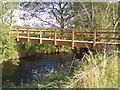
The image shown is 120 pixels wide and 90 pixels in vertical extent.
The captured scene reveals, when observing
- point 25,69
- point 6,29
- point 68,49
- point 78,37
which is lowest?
point 25,69

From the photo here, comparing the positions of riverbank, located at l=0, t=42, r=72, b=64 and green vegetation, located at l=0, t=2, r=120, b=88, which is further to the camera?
riverbank, located at l=0, t=42, r=72, b=64

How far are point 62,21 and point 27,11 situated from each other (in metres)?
4.61

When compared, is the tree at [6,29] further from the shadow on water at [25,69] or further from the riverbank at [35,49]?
the riverbank at [35,49]

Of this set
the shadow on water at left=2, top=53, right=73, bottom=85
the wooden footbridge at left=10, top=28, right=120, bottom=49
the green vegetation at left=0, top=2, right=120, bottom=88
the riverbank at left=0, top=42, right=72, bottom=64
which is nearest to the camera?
the green vegetation at left=0, top=2, right=120, bottom=88

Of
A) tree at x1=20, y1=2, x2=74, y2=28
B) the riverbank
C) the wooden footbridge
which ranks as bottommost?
the riverbank

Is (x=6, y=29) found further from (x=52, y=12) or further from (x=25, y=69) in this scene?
(x=52, y=12)

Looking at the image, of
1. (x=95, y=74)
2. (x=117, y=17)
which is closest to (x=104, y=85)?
(x=95, y=74)

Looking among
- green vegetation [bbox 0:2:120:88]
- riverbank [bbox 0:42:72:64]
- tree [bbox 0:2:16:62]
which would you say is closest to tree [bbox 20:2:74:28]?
green vegetation [bbox 0:2:120:88]

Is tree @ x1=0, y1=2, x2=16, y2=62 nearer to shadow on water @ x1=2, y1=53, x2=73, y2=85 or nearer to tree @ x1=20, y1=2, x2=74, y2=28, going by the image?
shadow on water @ x1=2, y1=53, x2=73, y2=85

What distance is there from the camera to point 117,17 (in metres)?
13.2

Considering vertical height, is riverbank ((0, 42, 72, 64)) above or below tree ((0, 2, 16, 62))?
below

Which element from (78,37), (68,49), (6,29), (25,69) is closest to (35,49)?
(68,49)

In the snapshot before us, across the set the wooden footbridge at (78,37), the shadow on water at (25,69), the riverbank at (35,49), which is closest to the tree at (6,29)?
the wooden footbridge at (78,37)

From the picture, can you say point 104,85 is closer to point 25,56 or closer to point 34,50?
point 25,56
